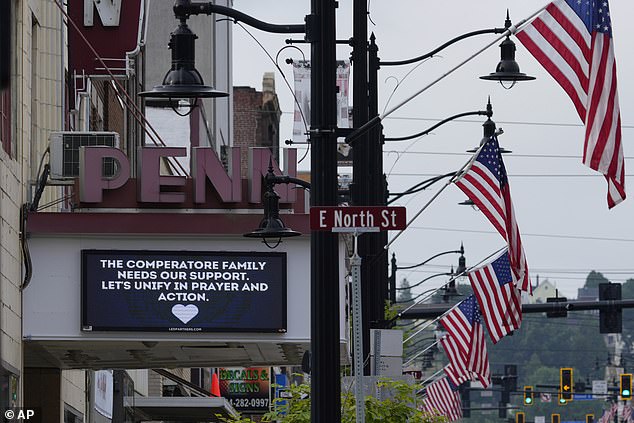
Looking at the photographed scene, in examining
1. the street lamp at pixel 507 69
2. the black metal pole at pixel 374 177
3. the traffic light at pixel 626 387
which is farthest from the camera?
the traffic light at pixel 626 387

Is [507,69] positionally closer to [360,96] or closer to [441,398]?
[360,96]

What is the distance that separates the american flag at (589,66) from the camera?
14312 millimetres

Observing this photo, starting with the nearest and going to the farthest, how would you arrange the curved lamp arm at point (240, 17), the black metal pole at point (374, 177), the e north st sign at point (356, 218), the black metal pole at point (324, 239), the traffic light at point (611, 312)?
the e north st sign at point (356, 218)
the black metal pole at point (324, 239)
the curved lamp arm at point (240, 17)
the black metal pole at point (374, 177)
the traffic light at point (611, 312)

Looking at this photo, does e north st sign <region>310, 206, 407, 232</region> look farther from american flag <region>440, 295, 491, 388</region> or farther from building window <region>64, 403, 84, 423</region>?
american flag <region>440, 295, 491, 388</region>

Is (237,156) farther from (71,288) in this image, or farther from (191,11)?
(191,11)

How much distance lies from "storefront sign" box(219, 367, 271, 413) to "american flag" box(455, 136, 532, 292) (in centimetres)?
2967

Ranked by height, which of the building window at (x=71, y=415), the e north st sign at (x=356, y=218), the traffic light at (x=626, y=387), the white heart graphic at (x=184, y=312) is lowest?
the building window at (x=71, y=415)

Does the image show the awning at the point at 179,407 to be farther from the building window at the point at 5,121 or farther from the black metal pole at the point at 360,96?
the building window at the point at 5,121

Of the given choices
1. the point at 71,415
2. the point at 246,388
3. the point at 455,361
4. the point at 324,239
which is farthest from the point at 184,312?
the point at 246,388

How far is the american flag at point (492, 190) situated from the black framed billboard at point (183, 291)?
15.6 feet

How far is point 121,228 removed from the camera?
59.8ft

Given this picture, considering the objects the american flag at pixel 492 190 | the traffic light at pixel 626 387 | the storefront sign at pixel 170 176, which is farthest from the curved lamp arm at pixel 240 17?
the traffic light at pixel 626 387

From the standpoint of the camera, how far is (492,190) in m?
22.5

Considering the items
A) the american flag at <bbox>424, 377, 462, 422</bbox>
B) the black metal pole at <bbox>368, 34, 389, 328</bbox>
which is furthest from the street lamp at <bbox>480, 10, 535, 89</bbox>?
the american flag at <bbox>424, 377, 462, 422</bbox>
